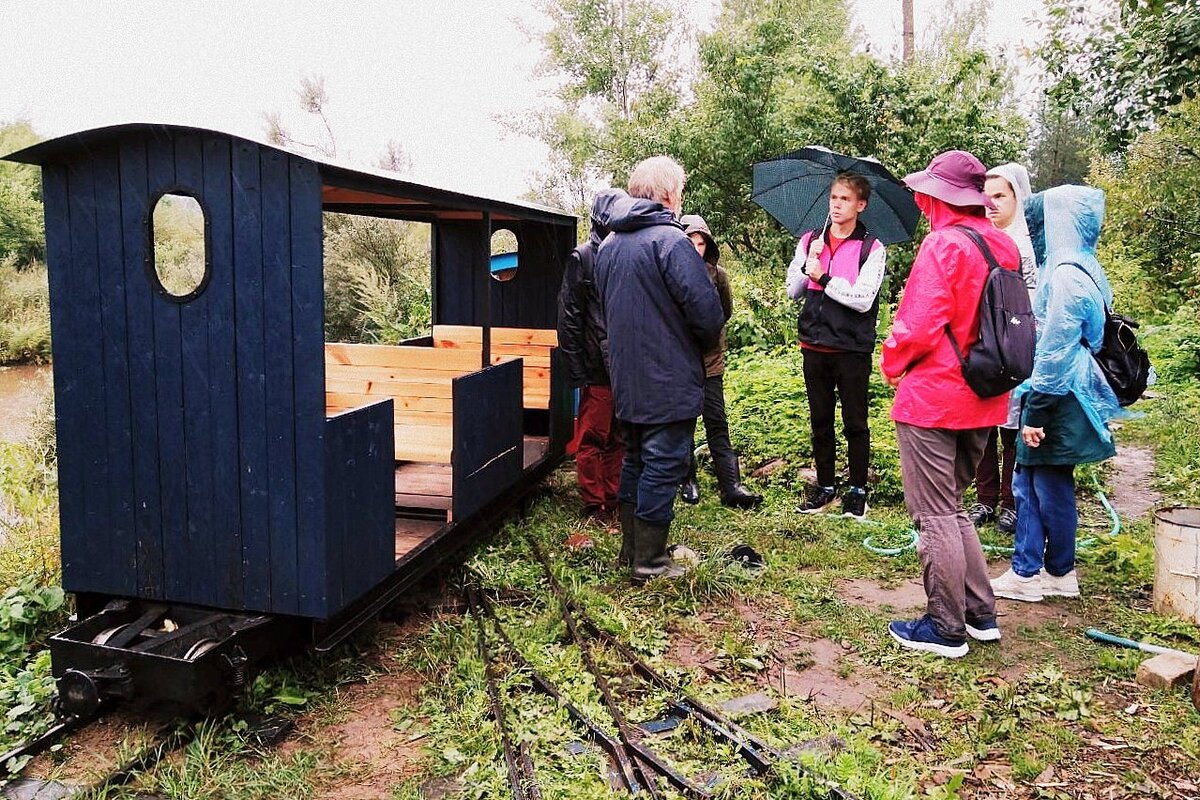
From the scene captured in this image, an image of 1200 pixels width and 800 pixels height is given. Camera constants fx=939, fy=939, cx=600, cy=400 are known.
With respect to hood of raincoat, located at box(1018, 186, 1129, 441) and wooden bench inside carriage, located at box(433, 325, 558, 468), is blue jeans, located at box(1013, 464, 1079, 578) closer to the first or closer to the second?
hood of raincoat, located at box(1018, 186, 1129, 441)

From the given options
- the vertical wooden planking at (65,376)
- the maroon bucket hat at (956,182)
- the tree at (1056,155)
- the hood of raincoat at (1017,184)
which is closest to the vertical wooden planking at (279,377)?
the vertical wooden planking at (65,376)

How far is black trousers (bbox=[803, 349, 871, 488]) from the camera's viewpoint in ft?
20.8

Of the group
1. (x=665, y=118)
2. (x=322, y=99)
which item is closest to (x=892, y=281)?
(x=665, y=118)

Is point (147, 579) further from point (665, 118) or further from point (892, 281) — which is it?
point (665, 118)

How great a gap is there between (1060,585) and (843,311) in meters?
2.14

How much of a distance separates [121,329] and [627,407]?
2582mm

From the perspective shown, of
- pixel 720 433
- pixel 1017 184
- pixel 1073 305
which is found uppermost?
pixel 1017 184

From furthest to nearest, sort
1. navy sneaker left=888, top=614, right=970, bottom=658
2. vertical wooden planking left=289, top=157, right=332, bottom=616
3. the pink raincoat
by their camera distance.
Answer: navy sneaker left=888, top=614, right=970, bottom=658 < the pink raincoat < vertical wooden planking left=289, top=157, right=332, bottom=616

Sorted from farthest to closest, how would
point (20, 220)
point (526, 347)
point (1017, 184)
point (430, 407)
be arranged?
point (20, 220)
point (526, 347)
point (430, 407)
point (1017, 184)

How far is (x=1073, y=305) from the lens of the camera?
182 inches

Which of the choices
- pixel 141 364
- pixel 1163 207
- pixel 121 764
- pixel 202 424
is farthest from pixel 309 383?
pixel 1163 207

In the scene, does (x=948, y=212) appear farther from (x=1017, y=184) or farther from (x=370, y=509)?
(x=370, y=509)

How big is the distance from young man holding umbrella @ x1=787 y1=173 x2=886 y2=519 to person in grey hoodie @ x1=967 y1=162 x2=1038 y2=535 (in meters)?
0.80

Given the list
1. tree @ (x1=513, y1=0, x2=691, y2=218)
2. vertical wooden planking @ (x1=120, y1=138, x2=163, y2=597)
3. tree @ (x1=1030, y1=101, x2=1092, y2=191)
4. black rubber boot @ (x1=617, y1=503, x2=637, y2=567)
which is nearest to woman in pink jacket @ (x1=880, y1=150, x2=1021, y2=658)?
black rubber boot @ (x1=617, y1=503, x2=637, y2=567)
